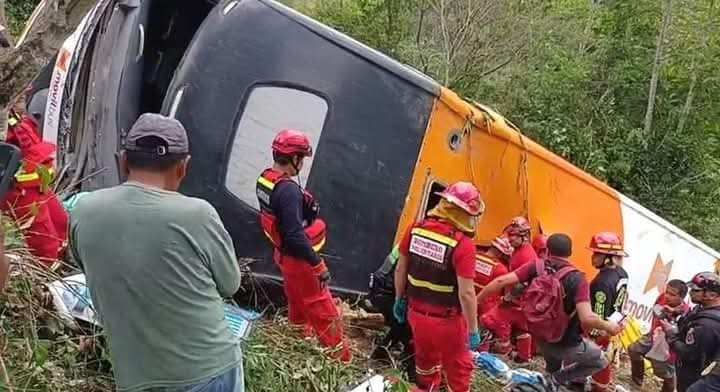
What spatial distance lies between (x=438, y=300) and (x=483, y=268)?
169cm

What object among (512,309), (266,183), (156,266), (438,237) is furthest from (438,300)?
(156,266)

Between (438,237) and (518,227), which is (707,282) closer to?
(518,227)

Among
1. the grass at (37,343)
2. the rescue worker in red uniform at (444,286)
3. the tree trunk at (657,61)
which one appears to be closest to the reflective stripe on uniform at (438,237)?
the rescue worker in red uniform at (444,286)

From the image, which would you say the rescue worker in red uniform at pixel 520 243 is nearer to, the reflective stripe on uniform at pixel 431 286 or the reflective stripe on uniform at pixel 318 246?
the reflective stripe on uniform at pixel 318 246

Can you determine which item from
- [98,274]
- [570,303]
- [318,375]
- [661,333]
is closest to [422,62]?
[661,333]

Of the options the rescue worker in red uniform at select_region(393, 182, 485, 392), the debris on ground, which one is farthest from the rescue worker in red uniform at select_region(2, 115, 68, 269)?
the rescue worker in red uniform at select_region(393, 182, 485, 392)

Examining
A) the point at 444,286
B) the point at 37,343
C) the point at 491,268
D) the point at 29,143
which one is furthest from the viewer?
the point at 491,268

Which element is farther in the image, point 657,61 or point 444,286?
point 657,61

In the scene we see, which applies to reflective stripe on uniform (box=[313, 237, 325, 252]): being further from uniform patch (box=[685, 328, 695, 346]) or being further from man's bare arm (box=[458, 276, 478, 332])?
uniform patch (box=[685, 328, 695, 346])

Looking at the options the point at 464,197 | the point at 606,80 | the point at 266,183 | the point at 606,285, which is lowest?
the point at 606,285

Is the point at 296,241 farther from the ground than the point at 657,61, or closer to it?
closer to it

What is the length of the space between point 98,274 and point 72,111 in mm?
3567

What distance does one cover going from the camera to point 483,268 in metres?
5.94

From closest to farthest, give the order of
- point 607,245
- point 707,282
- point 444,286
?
point 444,286
point 707,282
point 607,245
